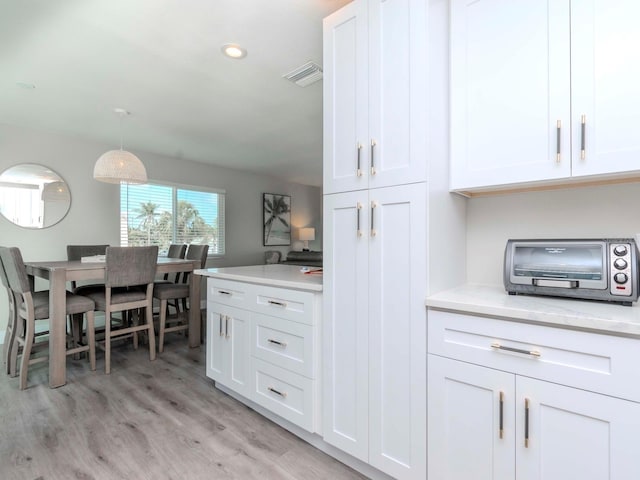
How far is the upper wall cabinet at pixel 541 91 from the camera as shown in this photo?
1109mm

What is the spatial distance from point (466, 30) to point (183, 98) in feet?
8.11

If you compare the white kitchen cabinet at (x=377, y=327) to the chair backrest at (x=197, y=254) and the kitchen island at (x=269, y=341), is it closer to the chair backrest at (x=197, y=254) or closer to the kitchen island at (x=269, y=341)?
the kitchen island at (x=269, y=341)

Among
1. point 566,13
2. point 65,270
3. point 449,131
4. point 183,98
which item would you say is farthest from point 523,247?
point 65,270

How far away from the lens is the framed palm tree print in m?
6.54

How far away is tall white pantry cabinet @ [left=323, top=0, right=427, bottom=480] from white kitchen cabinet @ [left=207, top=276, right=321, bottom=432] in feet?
0.41

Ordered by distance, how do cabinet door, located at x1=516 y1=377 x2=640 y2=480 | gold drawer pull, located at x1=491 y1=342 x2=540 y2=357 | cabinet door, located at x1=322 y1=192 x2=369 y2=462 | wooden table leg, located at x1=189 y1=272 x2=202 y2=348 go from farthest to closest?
wooden table leg, located at x1=189 y1=272 x2=202 y2=348 < cabinet door, located at x1=322 y1=192 x2=369 y2=462 < gold drawer pull, located at x1=491 y1=342 x2=540 y2=357 < cabinet door, located at x1=516 y1=377 x2=640 y2=480

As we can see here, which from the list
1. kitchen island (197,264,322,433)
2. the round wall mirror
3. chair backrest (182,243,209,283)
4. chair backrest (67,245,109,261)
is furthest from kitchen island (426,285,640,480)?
the round wall mirror

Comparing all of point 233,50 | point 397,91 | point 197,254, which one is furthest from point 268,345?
point 197,254

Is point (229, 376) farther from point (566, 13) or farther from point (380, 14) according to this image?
point (566, 13)

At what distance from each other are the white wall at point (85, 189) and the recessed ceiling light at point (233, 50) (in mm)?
2974

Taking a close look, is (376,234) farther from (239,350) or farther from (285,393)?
(239,350)

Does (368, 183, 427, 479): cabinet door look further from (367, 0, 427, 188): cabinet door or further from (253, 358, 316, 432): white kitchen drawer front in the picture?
(253, 358, 316, 432): white kitchen drawer front

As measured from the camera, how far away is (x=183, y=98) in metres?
2.96

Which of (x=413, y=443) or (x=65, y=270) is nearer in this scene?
(x=413, y=443)
